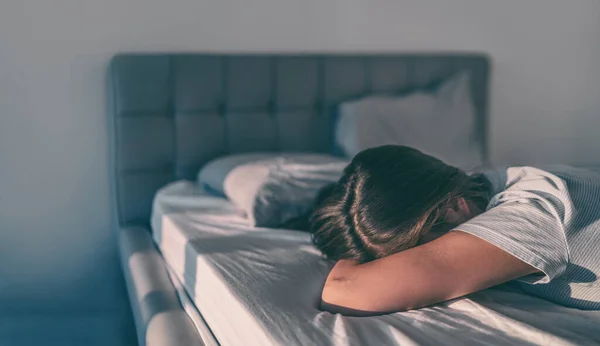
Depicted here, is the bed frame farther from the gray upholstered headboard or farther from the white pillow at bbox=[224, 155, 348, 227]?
the white pillow at bbox=[224, 155, 348, 227]

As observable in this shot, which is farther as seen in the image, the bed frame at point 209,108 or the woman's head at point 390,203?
the bed frame at point 209,108

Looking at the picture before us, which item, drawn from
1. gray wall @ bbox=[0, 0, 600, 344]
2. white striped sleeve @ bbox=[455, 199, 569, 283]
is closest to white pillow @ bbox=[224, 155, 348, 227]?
gray wall @ bbox=[0, 0, 600, 344]

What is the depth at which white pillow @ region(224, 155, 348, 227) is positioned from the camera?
5.00 feet

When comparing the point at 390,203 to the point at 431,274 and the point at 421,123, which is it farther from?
the point at 421,123

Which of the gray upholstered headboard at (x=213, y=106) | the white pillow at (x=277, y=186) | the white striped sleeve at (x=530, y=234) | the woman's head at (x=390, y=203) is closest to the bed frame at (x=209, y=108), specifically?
the gray upholstered headboard at (x=213, y=106)

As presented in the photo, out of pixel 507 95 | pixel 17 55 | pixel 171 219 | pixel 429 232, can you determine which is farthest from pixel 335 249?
pixel 507 95

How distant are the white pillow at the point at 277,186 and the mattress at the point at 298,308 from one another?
0.16 ft

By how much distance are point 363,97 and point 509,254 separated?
4.06 ft

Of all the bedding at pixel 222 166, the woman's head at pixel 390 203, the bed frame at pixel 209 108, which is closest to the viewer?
the woman's head at pixel 390 203

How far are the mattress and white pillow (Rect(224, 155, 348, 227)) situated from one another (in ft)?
0.16

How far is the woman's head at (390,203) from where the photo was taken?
104 centimetres

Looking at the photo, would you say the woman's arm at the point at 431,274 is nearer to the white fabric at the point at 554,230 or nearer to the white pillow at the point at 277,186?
the white fabric at the point at 554,230

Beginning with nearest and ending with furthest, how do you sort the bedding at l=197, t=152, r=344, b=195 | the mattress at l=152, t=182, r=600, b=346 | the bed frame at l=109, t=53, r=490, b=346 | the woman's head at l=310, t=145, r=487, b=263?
the mattress at l=152, t=182, r=600, b=346, the woman's head at l=310, t=145, r=487, b=263, the bedding at l=197, t=152, r=344, b=195, the bed frame at l=109, t=53, r=490, b=346

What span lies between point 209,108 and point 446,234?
1.11m
